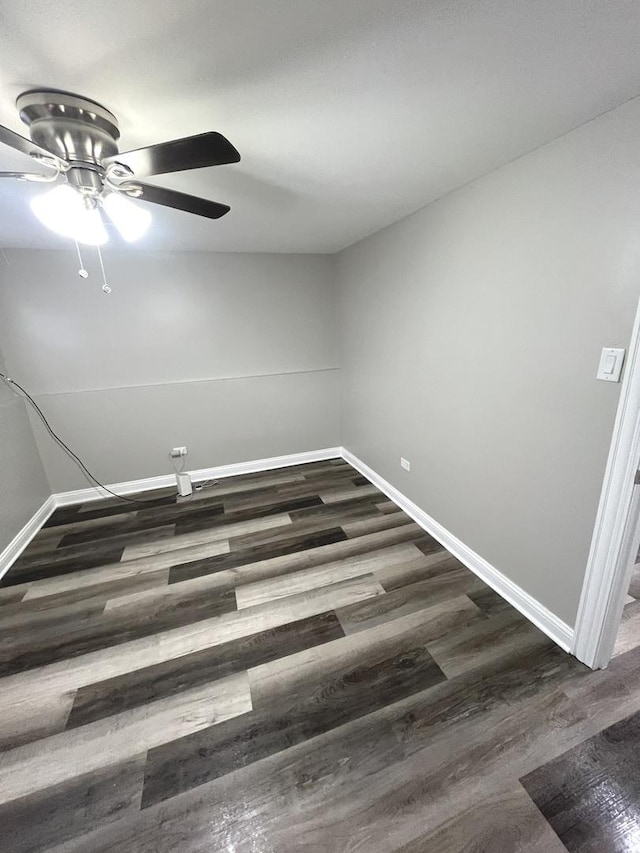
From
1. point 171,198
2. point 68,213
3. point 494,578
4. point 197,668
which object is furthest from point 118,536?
point 494,578

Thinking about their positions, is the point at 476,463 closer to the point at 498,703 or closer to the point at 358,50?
the point at 498,703

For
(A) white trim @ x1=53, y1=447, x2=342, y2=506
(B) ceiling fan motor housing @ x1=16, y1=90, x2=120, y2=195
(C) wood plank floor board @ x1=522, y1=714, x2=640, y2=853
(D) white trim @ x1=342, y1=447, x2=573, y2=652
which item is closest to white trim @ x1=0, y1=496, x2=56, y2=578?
(A) white trim @ x1=53, y1=447, x2=342, y2=506

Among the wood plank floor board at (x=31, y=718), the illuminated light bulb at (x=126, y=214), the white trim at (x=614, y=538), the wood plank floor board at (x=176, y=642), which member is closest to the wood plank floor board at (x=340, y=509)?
the wood plank floor board at (x=176, y=642)

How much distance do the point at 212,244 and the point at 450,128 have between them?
2080 mm

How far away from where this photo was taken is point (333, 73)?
0.97 m

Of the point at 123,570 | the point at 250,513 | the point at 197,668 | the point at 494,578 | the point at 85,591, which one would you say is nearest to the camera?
the point at 197,668

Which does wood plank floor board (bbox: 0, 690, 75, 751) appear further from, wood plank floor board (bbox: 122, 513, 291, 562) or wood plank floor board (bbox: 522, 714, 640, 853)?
wood plank floor board (bbox: 522, 714, 640, 853)

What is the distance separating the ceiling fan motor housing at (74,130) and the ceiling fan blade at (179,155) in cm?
10

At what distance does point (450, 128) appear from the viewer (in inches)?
50.3

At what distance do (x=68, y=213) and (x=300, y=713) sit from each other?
219 cm

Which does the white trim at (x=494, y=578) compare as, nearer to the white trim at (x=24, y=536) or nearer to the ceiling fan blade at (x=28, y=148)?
the ceiling fan blade at (x=28, y=148)

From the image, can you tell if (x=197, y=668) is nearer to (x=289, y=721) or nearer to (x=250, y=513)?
(x=289, y=721)

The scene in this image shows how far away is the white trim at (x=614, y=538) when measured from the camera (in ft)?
4.15

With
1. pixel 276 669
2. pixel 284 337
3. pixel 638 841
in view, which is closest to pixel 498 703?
pixel 638 841
